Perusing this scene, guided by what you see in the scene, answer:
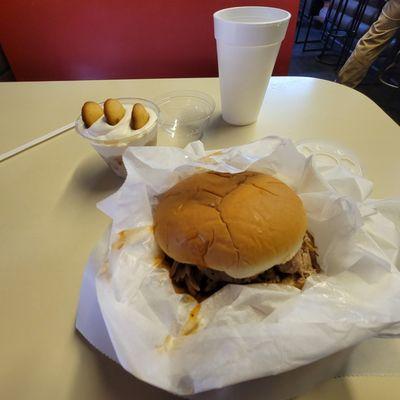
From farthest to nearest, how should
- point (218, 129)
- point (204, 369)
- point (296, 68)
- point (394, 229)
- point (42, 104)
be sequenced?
point (296, 68)
point (42, 104)
point (218, 129)
point (394, 229)
point (204, 369)

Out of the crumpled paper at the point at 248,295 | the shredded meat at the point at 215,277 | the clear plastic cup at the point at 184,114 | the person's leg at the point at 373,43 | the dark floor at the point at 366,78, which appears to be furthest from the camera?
the dark floor at the point at 366,78

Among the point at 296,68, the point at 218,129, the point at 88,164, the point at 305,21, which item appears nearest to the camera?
the point at 88,164

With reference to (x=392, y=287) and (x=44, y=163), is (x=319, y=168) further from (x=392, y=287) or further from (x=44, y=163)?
(x=44, y=163)

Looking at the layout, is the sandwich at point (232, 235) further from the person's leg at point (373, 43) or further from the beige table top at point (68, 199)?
the person's leg at point (373, 43)

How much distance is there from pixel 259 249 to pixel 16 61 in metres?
1.63

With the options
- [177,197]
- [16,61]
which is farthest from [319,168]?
[16,61]

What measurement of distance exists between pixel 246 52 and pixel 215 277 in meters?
0.50

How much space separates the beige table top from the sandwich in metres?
0.15

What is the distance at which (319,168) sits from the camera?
52 centimetres

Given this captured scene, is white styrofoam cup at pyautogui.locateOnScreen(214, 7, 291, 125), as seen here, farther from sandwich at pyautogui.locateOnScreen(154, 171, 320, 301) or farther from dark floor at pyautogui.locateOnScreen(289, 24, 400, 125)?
dark floor at pyautogui.locateOnScreen(289, 24, 400, 125)

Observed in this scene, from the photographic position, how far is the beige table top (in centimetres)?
35

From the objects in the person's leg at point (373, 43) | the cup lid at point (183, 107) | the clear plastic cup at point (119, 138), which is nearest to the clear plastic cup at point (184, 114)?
the cup lid at point (183, 107)

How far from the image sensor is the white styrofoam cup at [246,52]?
1.94 feet

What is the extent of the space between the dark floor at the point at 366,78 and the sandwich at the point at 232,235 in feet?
7.11
